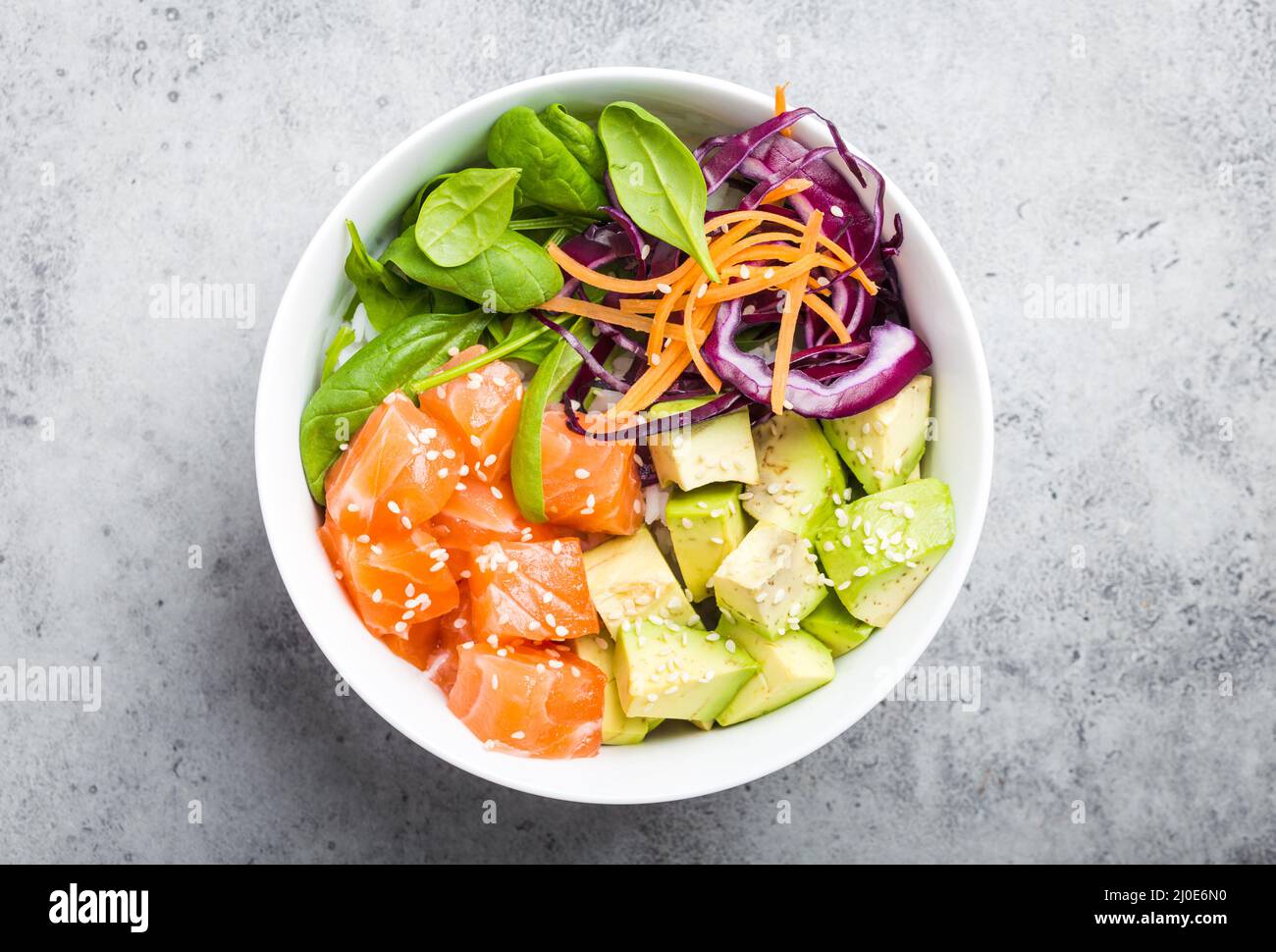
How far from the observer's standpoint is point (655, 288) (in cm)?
163

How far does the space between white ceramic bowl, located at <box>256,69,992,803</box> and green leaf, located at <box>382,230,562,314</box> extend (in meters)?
0.10

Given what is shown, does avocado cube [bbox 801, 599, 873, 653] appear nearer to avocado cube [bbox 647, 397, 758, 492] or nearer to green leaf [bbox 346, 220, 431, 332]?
avocado cube [bbox 647, 397, 758, 492]

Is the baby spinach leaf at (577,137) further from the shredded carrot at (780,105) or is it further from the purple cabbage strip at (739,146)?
the shredded carrot at (780,105)

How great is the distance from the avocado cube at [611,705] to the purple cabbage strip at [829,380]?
1.62 ft

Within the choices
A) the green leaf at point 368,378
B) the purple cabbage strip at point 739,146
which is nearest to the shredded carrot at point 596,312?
the green leaf at point 368,378

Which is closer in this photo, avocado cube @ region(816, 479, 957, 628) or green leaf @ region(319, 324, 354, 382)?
avocado cube @ region(816, 479, 957, 628)

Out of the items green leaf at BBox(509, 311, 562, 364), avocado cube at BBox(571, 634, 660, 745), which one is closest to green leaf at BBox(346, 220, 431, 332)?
green leaf at BBox(509, 311, 562, 364)

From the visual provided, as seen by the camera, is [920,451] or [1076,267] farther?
[1076,267]

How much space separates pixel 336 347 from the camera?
1696 millimetres

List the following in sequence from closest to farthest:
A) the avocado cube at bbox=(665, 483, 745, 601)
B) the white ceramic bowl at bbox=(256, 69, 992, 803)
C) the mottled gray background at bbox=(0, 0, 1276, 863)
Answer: the white ceramic bowl at bbox=(256, 69, 992, 803) → the avocado cube at bbox=(665, 483, 745, 601) → the mottled gray background at bbox=(0, 0, 1276, 863)

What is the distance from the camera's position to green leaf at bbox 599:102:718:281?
1569mm
